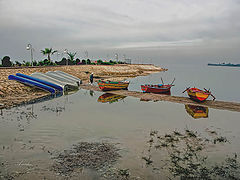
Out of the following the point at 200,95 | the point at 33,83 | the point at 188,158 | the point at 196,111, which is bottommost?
the point at 196,111

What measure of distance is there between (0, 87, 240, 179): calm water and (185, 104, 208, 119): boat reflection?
0.46m

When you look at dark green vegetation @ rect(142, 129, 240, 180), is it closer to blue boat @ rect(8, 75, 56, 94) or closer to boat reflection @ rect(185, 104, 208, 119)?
boat reflection @ rect(185, 104, 208, 119)

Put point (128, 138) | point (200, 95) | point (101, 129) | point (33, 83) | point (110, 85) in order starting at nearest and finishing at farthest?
point (128, 138) → point (101, 129) → point (200, 95) → point (33, 83) → point (110, 85)

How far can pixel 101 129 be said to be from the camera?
42.0 ft

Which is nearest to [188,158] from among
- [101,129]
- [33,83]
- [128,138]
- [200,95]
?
[128,138]

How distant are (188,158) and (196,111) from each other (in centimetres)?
1169

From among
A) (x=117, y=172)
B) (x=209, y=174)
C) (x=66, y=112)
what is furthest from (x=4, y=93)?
(x=209, y=174)

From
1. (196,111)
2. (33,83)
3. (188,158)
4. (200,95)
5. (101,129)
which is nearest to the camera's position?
(188,158)

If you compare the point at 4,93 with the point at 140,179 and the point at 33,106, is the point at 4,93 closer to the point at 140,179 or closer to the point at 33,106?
the point at 33,106

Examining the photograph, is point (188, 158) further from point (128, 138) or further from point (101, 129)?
point (101, 129)

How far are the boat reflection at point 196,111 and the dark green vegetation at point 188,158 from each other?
5.95 meters

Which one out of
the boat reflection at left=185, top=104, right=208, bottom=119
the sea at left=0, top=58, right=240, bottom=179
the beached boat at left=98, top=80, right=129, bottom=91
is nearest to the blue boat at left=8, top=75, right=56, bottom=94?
the sea at left=0, top=58, right=240, bottom=179

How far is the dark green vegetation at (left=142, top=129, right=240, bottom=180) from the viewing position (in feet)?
25.1

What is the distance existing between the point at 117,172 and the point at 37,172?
329cm
